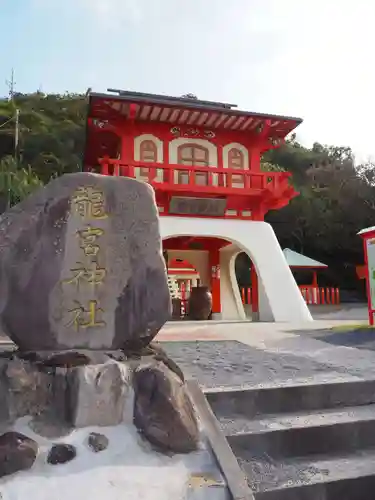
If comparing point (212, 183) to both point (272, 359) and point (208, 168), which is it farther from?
point (272, 359)

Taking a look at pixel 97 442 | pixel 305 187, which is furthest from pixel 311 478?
pixel 305 187

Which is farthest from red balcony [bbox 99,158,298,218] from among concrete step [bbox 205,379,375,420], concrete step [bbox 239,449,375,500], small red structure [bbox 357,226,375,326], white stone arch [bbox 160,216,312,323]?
concrete step [bbox 239,449,375,500]

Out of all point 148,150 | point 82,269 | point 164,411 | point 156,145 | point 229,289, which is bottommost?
point 164,411

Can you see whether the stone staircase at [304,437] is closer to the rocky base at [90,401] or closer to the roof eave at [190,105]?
the rocky base at [90,401]

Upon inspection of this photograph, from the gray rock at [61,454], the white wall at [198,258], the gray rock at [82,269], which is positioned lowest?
the gray rock at [61,454]

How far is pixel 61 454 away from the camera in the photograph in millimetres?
2443

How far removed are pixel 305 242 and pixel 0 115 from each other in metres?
19.1

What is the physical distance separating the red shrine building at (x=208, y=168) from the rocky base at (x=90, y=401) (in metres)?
8.71

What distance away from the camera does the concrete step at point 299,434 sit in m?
2.90

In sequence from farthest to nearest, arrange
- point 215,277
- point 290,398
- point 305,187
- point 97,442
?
point 305,187 < point 215,277 < point 290,398 < point 97,442

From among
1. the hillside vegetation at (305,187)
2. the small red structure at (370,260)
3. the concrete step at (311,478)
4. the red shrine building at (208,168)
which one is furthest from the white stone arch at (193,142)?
the hillside vegetation at (305,187)

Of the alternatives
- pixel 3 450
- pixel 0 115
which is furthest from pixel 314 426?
pixel 0 115

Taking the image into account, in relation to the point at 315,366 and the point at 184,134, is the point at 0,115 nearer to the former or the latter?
the point at 184,134

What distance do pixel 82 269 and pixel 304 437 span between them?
1.94 metres
